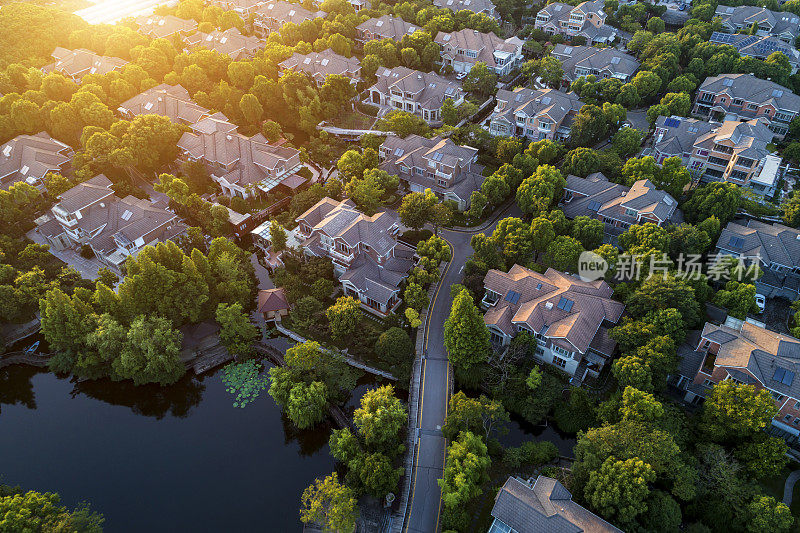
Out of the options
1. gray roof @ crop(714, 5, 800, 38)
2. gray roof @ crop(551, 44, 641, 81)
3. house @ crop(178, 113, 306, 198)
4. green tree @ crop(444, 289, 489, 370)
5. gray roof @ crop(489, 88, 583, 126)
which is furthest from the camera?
gray roof @ crop(714, 5, 800, 38)

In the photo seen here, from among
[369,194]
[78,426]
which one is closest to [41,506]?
[78,426]

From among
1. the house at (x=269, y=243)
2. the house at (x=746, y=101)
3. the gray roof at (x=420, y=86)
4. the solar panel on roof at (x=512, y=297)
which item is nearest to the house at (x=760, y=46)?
the house at (x=746, y=101)

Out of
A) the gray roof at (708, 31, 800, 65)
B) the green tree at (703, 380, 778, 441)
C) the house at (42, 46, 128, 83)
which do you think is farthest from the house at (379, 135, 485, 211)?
the gray roof at (708, 31, 800, 65)

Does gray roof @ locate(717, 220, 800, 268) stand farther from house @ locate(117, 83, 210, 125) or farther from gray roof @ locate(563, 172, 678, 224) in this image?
house @ locate(117, 83, 210, 125)

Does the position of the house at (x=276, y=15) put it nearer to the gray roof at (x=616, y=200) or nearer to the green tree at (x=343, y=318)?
the gray roof at (x=616, y=200)

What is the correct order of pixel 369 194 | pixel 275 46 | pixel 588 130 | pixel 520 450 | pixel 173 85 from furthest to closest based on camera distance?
pixel 275 46 → pixel 173 85 → pixel 588 130 → pixel 369 194 → pixel 520 450

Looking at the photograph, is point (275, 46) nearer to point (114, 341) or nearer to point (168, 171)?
point (168, 171)
